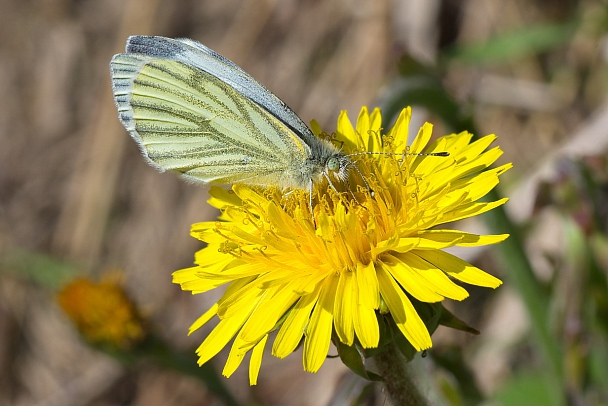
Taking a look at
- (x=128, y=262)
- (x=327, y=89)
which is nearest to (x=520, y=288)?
(x=327, y=89)

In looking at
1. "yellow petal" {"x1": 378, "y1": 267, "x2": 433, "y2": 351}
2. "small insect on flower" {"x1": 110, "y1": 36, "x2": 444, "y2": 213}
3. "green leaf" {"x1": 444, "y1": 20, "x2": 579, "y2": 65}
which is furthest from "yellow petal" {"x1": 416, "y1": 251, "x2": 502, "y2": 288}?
"green leaf" {"x1": 444, "y1": 20, "x2": 579, "y2": 65}

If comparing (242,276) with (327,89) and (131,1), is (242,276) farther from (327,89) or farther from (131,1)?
(131,1)

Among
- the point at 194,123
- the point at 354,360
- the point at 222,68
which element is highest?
the point at 222,68

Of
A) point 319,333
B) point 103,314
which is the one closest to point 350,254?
point 319,333

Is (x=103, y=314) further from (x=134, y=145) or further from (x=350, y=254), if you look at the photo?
(x=134, y=145)

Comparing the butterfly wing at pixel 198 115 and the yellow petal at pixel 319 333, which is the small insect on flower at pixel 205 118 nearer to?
the butterfly wing at pixel 198 115

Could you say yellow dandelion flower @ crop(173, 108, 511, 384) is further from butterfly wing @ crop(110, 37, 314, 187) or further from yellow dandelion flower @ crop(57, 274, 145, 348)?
yellow dandelion flower @ crop(57, 274, 145, 348)

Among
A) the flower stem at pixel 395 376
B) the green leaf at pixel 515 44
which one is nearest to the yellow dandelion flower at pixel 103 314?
the flower stem at pixel 395 376
